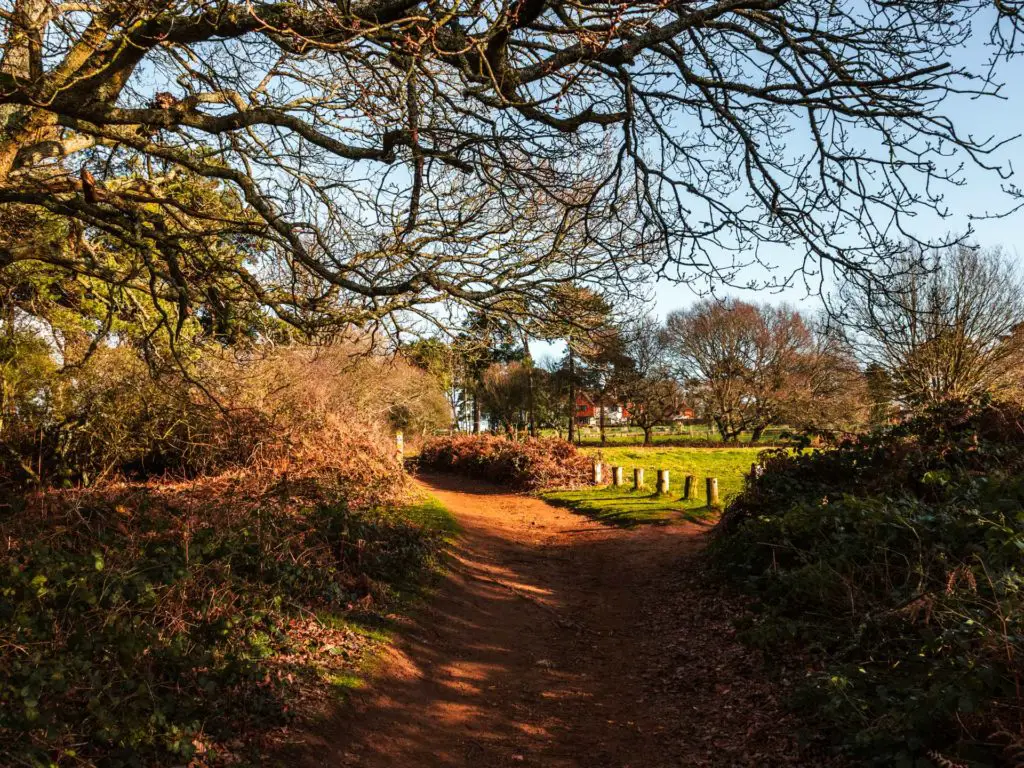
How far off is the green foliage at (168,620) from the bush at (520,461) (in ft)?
42.6

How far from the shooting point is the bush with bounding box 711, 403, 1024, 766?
364 cm

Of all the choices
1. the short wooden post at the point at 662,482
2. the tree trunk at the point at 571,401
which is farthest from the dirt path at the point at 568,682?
the tree trunk at the point at 571,401

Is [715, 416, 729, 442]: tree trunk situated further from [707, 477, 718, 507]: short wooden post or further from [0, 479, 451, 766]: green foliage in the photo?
[0, 479, 451, 766]: green foliage

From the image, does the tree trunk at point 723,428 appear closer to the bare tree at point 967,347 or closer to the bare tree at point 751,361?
the bare tree at point 751,361

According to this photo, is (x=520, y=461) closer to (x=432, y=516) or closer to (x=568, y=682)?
(x=432, y=516)

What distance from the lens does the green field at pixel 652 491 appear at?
48.0 feet

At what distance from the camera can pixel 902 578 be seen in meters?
5.87

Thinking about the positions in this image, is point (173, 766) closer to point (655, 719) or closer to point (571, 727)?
point (571, 727)

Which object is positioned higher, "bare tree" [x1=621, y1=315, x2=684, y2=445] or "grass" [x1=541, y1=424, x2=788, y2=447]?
"bare tree" [x1=621, y1=315, x2=684, y2=445]

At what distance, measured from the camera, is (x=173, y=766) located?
3.80 m

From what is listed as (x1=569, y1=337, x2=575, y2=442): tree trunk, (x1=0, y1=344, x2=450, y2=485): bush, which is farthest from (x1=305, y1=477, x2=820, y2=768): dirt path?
(x1=569, y1=337, x2=575, y2=442): tree trunk

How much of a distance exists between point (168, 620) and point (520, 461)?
58.2 ft

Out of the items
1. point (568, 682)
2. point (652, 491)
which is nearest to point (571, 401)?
point (652, 491)

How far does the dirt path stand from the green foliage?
71cm
